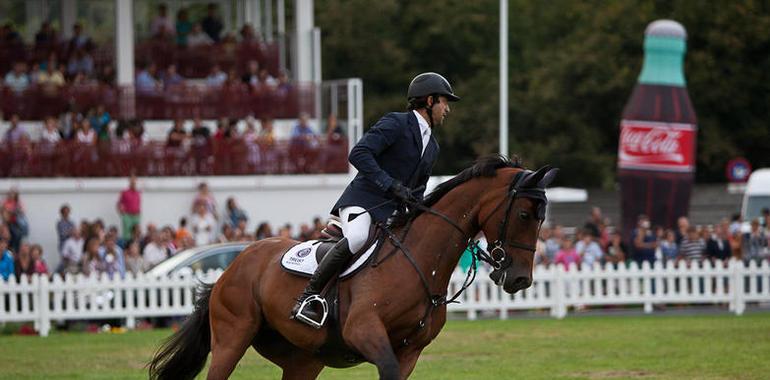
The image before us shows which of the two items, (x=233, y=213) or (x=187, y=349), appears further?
(x=233, y=213)

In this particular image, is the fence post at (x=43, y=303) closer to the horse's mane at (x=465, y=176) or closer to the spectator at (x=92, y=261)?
the spectator at (x=92, y=261)

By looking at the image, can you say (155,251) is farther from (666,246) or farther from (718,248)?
(718,248)

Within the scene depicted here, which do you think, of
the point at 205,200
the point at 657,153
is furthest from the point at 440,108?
the point at 657,153

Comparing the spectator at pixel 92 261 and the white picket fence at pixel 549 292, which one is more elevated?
the spectator at pixel 92 261

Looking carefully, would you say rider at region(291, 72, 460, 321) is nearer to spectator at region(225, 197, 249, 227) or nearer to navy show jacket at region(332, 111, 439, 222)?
navy show jacket at region(332, 111, 439, 222)

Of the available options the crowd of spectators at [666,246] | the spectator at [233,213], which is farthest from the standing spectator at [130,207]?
the crowd of spectators at [666,246]

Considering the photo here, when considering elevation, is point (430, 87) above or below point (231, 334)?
above

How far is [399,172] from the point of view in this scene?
34.3ft

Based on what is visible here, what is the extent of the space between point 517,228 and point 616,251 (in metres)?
17.2

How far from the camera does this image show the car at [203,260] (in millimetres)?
22625

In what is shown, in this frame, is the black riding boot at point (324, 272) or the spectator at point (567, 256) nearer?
the black riding boot at point (324, 272)

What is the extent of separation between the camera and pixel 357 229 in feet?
33.7

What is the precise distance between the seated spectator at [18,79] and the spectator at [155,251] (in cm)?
634

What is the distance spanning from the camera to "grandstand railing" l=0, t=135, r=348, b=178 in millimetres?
27672
